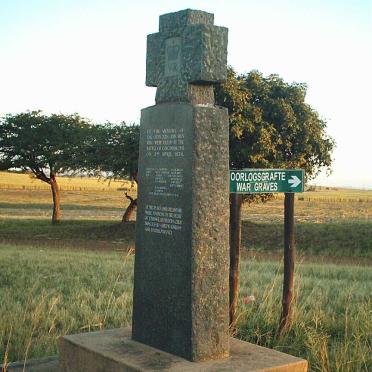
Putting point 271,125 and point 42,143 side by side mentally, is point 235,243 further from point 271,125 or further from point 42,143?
point 42,143

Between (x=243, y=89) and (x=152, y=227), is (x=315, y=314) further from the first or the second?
(x=243, y=89)

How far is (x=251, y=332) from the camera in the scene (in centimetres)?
731

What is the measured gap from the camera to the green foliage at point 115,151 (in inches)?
Result: 1166

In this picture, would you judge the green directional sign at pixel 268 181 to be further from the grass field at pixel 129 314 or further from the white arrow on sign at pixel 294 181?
the grass field at pixel 129 314

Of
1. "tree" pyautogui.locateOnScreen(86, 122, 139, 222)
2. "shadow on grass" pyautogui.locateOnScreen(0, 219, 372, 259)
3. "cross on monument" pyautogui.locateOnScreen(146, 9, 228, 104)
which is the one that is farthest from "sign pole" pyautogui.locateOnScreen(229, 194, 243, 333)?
"tree" pyautogui.locateOnScreen(86, 122, 139, 222)

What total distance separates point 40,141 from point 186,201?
101 feet

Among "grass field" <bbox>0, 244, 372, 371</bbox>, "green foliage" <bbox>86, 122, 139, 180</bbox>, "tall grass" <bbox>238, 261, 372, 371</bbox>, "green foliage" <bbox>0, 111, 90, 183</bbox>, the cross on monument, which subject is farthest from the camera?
"green foliage" <bbox>0, 111, 90, 183</bbox>

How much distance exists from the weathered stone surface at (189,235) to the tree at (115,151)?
2349cm

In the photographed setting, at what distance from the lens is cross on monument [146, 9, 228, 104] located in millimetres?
5574

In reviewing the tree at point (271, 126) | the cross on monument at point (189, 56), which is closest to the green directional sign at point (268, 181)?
the cross on monument at point (189, 56)

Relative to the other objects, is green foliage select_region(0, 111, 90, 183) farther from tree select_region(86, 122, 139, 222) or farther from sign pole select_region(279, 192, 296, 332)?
sign pole select_region(279, 192, 296, 332)

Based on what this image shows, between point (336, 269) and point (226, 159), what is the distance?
34.4 ft

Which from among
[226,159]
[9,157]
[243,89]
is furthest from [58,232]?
[226,159]

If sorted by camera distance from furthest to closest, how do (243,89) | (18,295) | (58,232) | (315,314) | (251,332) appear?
(58,232)
(243,89)
(18,295)
(315,314)
(251,332)
